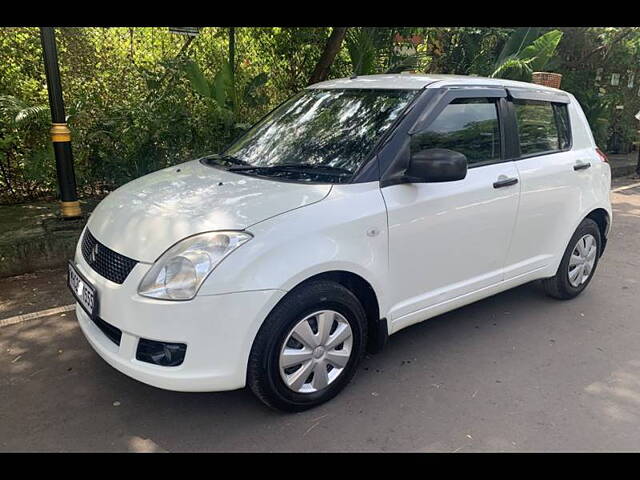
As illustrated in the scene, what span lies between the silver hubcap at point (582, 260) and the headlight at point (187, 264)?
3.11m

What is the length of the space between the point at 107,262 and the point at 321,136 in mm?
1506

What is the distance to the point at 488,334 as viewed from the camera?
383 centimetres

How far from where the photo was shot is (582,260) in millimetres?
4406

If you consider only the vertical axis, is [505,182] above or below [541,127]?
below

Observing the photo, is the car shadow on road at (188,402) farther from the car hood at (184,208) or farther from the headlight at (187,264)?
the car hood at (184,208)

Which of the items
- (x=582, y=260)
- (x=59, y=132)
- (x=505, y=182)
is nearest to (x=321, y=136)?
(x=505, y=182)

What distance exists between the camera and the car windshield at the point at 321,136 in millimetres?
3068

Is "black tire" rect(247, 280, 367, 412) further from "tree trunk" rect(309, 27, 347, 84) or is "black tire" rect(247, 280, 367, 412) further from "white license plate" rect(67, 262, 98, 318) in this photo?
"tree trunk" rect(309, 27, 347, 84)

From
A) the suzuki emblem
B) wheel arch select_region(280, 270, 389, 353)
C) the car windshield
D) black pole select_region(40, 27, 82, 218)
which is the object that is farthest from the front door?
black pole select_region(40, 27, 82, 218)

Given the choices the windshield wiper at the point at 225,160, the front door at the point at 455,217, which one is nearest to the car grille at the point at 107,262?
the windshield wiper at the point at 225,160

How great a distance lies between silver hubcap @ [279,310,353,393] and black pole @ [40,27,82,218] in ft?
11.7

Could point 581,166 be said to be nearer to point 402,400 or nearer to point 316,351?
point 402,400

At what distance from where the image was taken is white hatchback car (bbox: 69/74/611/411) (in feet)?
8.05
